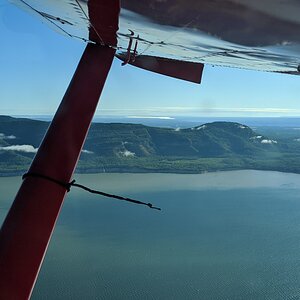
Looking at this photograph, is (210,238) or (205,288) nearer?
(205,288)

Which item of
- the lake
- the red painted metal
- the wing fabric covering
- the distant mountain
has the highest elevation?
the distant mountain

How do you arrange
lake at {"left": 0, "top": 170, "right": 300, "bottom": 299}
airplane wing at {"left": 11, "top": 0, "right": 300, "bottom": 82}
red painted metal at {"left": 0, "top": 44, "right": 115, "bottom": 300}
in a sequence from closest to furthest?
airplane wing at {"left": 11, "top": 0, "right": 300, "bottom": 82}, red painted metal at {"left": 0, "top": 44, "right": 115, "bottom": 300}, lake at {"left": 0, "top": 170, "right": 300, "bottom": 299}

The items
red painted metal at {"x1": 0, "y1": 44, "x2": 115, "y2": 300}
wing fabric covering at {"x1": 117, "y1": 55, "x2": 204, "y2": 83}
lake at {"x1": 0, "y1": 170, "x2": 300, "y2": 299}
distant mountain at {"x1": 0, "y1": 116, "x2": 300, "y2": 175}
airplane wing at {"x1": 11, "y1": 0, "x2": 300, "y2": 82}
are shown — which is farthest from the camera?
distant mountain at {"x1": 0, "y1": 116, "x2": 300, "y2": 175}

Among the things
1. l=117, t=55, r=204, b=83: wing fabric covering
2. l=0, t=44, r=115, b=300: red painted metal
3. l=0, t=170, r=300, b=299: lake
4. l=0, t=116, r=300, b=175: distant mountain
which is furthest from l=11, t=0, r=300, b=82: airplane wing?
l=0, t=116, r=300, b=175: distant mountain

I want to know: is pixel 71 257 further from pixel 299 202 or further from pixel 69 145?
pixel 69 145

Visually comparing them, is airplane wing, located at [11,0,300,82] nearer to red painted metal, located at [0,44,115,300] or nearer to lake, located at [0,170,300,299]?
red painted metal, located at [0,44,115,300]

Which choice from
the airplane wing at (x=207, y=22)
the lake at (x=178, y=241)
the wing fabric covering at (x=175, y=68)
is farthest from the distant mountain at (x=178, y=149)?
the airplane wing at (x=207, y=22)

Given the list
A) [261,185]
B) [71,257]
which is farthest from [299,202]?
[71,257]
